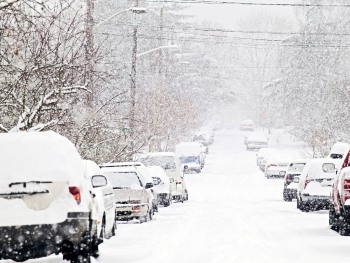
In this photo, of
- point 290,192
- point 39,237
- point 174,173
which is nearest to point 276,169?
point 290,192

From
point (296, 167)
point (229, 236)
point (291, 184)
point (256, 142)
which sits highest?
point (229, 236)

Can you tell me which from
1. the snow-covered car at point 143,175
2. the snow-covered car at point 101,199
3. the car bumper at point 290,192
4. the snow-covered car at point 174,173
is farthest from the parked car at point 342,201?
the car bumper at point 290,192

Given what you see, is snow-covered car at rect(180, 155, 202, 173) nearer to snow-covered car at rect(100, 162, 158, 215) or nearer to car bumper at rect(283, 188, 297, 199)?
car bumper at rect(283, 188, 297, 199)

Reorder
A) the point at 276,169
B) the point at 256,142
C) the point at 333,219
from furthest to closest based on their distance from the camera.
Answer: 1. the point at 256,142
2. the point at 276,169
3. the point at 333,219

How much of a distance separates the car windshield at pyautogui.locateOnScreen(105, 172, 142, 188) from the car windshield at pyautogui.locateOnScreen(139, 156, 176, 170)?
36.2ft

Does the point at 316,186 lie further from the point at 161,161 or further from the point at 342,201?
the point at 161,161

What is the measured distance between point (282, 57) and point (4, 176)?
90.9 meters

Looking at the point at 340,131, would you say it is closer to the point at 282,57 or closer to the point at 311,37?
the point at 311,37

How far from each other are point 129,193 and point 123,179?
63cm

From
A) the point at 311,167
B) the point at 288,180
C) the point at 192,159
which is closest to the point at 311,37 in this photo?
the point at 192,159

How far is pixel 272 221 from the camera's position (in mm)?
23000

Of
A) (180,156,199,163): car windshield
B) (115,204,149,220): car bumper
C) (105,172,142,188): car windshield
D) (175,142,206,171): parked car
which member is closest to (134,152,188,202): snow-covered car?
(105,172,142,188): car windshield

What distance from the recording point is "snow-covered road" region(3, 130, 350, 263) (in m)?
14.0

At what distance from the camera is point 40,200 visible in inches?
444
